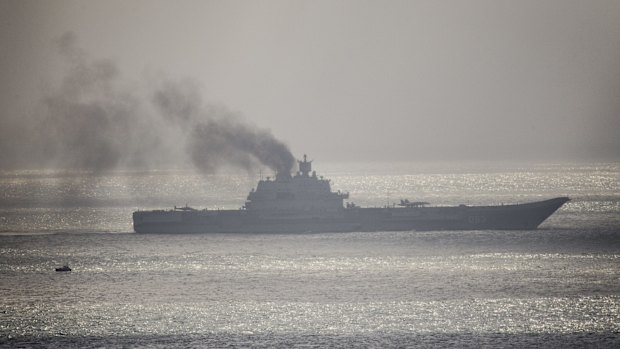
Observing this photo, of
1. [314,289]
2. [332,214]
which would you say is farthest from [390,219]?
[314,289]

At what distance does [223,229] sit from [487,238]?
24.4 meters

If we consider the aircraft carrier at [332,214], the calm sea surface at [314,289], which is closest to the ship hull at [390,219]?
the aircraft carrier at [332,214]

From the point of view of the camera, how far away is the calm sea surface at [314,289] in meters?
49.3

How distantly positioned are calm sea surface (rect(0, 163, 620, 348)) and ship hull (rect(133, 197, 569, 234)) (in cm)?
121

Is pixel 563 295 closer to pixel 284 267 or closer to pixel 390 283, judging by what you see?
pixel 390 283

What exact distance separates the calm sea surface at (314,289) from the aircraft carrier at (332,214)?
4.38ft

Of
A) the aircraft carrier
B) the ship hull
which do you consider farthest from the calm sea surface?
the aircraft carrier

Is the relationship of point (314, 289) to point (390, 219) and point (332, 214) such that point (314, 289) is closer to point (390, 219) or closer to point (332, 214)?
point (332, 214)

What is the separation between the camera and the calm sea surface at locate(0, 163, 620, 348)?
49312 millimetres

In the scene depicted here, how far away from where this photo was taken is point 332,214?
93.4m

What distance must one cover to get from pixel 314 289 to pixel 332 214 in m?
31.3

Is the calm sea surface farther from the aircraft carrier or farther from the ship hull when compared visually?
the aircraft carrier

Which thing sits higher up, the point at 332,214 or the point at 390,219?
the point at 332,214

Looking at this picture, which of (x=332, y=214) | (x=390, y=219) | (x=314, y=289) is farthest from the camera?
(x=332, y=214)
